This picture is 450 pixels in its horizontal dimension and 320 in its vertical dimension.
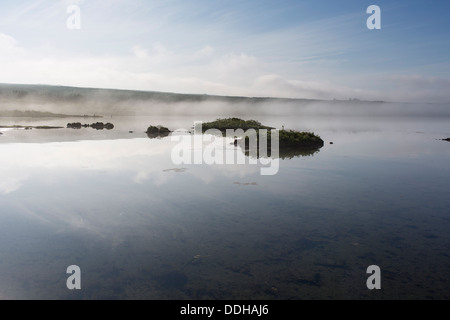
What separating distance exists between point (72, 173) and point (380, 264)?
1382 centimetres

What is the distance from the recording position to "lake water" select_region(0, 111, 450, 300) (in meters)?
5.98

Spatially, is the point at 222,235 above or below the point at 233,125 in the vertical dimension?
below

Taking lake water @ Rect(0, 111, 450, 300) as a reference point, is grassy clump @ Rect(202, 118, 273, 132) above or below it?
above

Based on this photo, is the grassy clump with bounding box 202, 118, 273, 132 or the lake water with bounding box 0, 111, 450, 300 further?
the grassy clump with bounding box 202, 118, 273, 132

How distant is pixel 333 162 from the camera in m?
20.6

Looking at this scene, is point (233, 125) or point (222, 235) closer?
point (222, 235)

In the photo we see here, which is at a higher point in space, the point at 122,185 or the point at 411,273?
the point at 122,185

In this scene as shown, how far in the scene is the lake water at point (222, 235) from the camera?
5.98 metres

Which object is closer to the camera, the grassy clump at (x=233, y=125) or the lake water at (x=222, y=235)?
the lake water at (x=222, y=235)

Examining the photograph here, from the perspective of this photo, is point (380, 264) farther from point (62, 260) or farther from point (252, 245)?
point (62, 260)

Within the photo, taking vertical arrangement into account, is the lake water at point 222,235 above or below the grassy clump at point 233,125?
below

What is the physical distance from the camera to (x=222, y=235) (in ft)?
27.1
